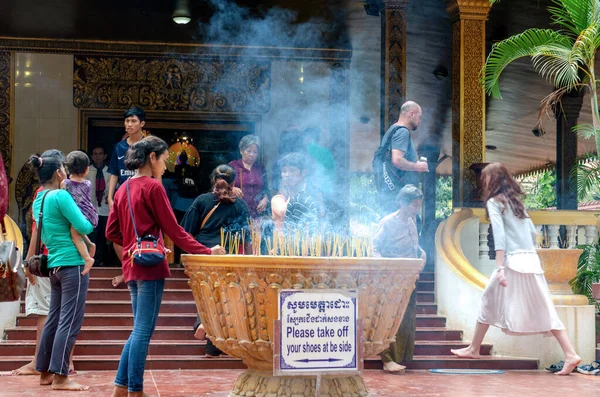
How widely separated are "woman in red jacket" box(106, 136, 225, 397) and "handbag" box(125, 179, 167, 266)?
3 centimetres

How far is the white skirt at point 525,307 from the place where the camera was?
26.3 ft

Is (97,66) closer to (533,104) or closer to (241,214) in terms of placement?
(241,214)

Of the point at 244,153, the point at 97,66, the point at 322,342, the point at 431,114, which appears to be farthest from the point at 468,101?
the point at 431,114

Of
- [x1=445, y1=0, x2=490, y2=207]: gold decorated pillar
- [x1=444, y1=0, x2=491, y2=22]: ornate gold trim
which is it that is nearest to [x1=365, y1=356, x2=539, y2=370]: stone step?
[x1=445, y1=0, x2=490, y2=207]: gold decorated pillar

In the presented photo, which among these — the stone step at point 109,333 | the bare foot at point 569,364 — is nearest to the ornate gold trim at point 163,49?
the stone step at point 109,333

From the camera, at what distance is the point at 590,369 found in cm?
811

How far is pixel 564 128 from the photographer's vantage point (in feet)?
51.2

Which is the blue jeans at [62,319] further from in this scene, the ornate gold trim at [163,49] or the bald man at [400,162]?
the ornate gold trim at [163,49]

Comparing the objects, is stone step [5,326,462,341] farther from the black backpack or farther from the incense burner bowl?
the incense burner bowl

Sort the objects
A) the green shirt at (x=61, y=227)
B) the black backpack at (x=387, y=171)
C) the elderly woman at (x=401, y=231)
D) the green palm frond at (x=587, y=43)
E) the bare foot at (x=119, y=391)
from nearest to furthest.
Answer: the bare foot at (x=119, y=391) → the green shirt at (x=61, y=227) → the elderly woman at (x=401, y=231) → the black backpack at (x=387, y=171) → the green palm frond at (x=587, y=43)

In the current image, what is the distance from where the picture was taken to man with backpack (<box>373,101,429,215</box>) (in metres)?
8.24

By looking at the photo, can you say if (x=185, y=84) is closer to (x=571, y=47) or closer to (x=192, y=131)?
(x=192, y=131)

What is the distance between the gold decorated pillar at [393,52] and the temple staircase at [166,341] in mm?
3048

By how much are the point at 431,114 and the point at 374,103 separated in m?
3.92
